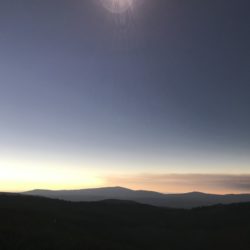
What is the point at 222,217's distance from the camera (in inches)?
1949

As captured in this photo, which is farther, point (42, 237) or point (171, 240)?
point (171, 240)

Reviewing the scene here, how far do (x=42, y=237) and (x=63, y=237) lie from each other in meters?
1.80

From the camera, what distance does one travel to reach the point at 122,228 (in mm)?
38375

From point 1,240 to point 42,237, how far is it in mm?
3652

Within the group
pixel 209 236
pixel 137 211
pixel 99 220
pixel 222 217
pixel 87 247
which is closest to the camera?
pixel 87 247

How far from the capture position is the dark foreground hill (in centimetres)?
2395

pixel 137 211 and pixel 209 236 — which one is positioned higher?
pixel 137 211

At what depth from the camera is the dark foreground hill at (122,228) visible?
2395cm

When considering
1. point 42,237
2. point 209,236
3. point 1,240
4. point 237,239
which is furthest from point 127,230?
point 1,240

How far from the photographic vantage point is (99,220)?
135 ft

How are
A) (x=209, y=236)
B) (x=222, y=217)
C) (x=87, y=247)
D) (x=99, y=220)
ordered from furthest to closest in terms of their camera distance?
(x=222, y=217) → (x=99, y=220) → (x=209, y=236) → (x=87, y=247)

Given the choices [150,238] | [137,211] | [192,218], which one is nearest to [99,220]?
[150,238]

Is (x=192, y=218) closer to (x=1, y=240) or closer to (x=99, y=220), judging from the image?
(x=99, y=220)

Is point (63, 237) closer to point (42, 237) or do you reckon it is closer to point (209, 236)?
point (42, 237)
